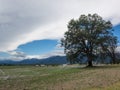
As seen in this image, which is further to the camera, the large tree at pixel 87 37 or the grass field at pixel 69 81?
the large tree at pixel 87 37

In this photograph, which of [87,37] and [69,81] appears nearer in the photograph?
[69,81]

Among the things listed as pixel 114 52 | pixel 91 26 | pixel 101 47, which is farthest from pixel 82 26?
pixel 114 52

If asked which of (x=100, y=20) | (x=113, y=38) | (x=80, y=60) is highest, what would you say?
(x=100, y=20)

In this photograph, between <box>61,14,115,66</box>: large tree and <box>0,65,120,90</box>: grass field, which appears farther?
<box>61,14,115,66</box>: large tree

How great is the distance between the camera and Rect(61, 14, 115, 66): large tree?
277 feet

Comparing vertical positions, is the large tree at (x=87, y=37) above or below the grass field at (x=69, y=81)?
above

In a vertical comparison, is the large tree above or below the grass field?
above

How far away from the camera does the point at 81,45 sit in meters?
86.7

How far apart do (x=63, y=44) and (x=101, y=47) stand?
11.3 metres

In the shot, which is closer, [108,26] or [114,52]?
[108,26]

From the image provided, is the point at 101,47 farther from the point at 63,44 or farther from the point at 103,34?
the point at 63,44

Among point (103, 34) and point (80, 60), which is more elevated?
point (103, 34)

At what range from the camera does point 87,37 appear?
84.3 meters

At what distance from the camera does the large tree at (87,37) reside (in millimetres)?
84500
